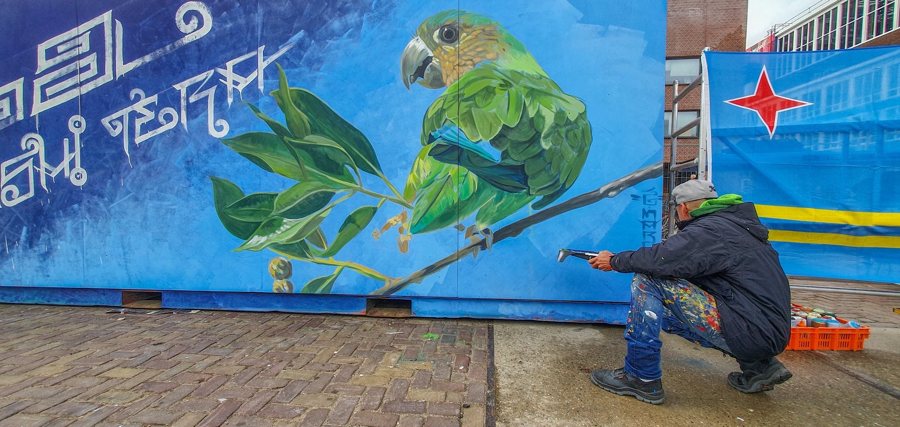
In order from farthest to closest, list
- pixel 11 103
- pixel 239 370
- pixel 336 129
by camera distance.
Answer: pixel 11 103, pixel 336 129, pixel 239 370

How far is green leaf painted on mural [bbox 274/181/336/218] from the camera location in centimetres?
393

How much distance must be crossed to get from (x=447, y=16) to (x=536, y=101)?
1133 millimetres

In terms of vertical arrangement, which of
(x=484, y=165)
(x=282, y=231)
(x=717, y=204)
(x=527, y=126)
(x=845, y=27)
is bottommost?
(x=282, y=231)

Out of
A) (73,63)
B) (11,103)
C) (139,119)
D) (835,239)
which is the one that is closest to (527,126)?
(835,239)

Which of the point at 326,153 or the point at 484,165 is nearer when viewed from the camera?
the point at 484,165

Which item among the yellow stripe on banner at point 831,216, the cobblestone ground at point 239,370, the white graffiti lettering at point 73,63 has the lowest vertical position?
the cobblestone ground at point 239,370

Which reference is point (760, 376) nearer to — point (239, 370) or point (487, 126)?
point (487, 126)

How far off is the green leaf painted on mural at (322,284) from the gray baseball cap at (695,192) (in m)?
2.97

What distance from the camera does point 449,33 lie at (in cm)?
378

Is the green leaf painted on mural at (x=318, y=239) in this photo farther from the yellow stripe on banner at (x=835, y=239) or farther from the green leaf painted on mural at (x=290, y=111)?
the yellow stripe on banner at (x=835, y=239)

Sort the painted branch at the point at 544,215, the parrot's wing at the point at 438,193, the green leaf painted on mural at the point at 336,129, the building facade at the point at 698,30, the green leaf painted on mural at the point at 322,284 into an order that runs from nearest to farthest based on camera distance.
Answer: the painted branch at the point at 544,215 → the parrot's wing at the point at 438,193 → the green leaf painted on mural at the point at 336,129 → the green leaf painted on mural at the point at 322,284 → the building facade at the point at 698,30

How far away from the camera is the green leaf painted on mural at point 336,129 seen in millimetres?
3877

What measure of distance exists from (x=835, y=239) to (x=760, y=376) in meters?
1.69

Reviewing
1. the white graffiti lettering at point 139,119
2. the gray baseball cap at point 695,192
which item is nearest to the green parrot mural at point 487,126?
the gray baseball cap at point 695,192
